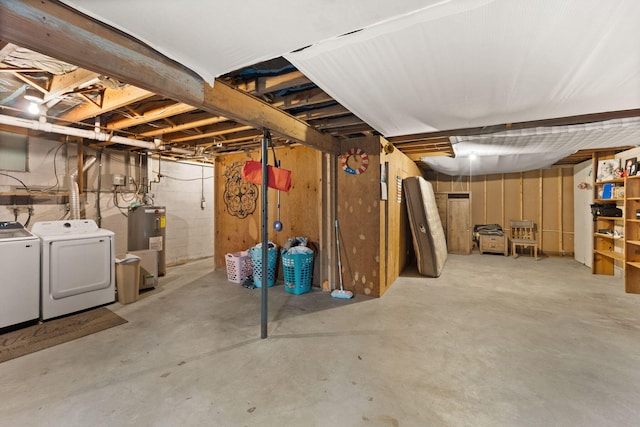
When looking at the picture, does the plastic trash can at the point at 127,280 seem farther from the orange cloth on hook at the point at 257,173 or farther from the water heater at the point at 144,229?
the orange cloth on hook at the point at 257,173

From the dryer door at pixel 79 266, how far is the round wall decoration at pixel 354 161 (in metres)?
3.32

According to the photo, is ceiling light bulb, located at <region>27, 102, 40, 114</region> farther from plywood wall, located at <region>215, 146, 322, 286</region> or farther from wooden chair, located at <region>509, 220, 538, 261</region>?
wooden chair, located at <region>509, 220, 538, 261</region>

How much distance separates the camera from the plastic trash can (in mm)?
3537

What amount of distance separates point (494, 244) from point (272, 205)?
18.5ft

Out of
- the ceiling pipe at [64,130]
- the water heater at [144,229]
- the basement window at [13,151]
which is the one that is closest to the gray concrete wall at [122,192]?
the basement window at [13,151]

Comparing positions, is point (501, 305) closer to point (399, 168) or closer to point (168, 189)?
point (399, 168)

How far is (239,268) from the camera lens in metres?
4.43

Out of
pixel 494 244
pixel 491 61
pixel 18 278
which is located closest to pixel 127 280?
pixel 18 278

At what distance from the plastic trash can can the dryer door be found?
12 centimetres

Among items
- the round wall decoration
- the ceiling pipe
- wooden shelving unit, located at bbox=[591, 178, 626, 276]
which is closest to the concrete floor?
wooden shelving unit, located at bbox=[591, 178, 626, 276]

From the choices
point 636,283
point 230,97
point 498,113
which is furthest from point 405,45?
point 636,283

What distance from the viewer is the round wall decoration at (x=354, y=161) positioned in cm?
383

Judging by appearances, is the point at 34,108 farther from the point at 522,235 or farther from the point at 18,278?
the point at 522,235

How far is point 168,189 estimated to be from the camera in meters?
5.71
